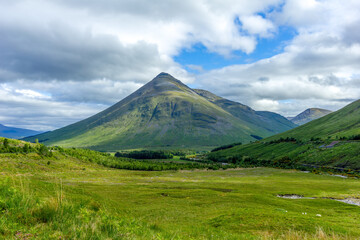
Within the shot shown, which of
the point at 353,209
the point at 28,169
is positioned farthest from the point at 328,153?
the point at 28,169

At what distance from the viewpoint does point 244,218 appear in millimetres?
24719

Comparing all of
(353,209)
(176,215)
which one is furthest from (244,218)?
(353,209)

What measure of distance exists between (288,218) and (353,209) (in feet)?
103

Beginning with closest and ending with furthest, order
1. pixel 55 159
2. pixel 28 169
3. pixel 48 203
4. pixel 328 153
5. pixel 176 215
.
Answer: pixel 48 203 < pixel 176 215 < pixel 28 169 < pixel 55 159 < pixel 328 153

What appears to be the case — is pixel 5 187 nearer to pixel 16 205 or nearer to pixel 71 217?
pixel 16 205

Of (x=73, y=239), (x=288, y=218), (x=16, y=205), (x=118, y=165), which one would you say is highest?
(x=16, y=205)

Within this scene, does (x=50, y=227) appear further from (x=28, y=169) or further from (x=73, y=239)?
(x=28, y=169)

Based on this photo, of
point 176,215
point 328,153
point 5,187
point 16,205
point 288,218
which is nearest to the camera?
point 16,205

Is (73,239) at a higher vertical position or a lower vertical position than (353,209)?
higher

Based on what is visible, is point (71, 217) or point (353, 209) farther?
point (353, 209)

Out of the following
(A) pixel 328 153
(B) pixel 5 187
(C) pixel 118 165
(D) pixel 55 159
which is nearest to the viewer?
(B) pixel 5 187

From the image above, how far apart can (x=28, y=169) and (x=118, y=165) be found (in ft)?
231

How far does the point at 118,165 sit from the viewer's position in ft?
516

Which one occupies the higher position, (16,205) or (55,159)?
(16,205)
